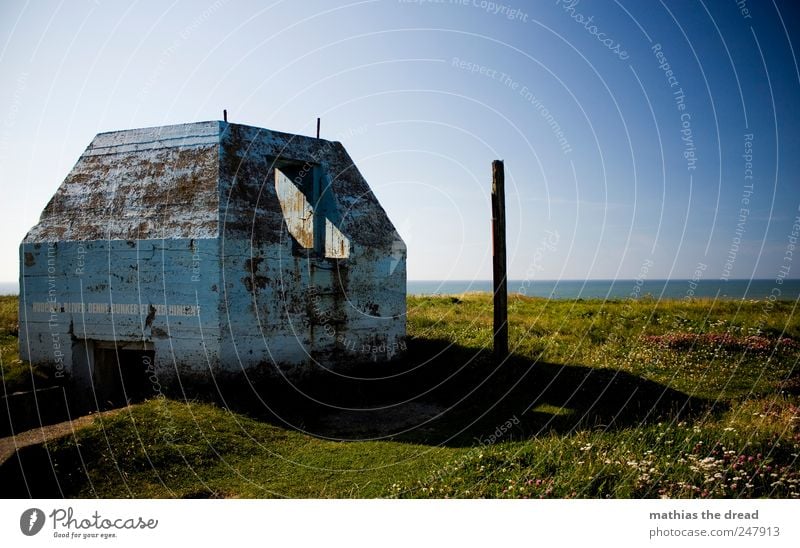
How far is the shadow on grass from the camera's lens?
282 inches

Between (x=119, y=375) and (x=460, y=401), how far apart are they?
236 inches

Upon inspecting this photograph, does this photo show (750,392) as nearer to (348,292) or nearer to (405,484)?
(405,484)

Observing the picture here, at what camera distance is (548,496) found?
479cm

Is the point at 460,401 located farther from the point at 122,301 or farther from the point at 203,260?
the point at 122,301

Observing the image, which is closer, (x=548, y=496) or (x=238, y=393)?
(x=548, y=496)

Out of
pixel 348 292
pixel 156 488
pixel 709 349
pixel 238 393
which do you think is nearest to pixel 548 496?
pixel 156 488
